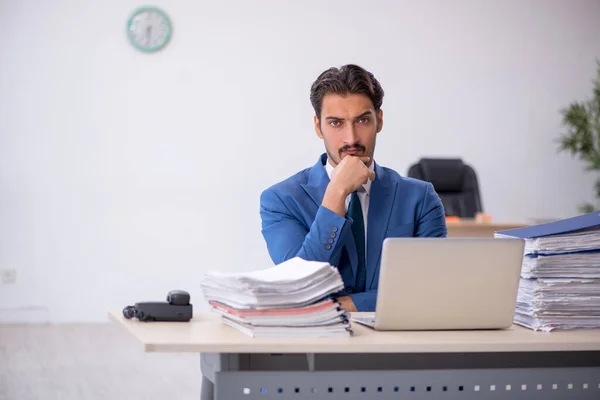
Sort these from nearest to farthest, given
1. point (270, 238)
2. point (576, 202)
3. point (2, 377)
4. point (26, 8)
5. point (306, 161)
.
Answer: point (270, 238)
point (2, 377)
point (26, 8)
point (306, 161)
point (576, 202)

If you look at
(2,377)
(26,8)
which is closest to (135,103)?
(26,8)

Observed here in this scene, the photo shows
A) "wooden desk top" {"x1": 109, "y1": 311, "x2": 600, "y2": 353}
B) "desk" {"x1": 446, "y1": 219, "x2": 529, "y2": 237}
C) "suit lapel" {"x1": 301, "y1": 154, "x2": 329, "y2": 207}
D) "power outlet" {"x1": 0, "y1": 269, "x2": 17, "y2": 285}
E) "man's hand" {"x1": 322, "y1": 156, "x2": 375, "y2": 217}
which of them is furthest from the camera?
"power outlet" {"x1": 0, "y1": 269, "x2": 17, "y2": 285}

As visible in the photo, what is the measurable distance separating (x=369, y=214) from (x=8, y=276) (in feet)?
13.8

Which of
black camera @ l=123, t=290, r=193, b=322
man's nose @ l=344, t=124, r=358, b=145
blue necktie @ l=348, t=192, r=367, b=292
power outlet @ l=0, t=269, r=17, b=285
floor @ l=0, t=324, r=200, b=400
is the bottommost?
floor @ l=0, t=324, r=200, b=400

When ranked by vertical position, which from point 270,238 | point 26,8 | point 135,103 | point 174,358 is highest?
point 26,8

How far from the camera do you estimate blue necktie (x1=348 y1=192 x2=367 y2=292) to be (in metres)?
2.29

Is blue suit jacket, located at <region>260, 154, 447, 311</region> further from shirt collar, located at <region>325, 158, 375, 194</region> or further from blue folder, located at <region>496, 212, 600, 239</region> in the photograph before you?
blue folder, located at <region>496, 212, 600, 239</region>

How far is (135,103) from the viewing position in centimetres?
597

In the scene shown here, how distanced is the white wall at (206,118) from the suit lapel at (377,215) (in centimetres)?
381

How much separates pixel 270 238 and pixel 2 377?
2373mm

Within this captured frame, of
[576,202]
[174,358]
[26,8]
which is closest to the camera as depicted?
[174,358]

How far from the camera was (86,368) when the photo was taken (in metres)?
4.33

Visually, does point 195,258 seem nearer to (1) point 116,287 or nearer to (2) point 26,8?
(1) point 116,287

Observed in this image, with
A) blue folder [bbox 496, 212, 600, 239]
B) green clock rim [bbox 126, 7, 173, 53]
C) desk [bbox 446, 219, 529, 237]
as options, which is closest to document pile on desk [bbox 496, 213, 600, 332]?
blue folder [bbox 496, 212, 600, 239]
